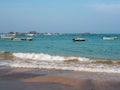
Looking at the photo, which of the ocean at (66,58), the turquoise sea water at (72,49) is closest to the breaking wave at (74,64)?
the ocean at (66,58)

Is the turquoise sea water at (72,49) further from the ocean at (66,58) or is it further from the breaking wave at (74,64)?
the breaking wave at (74,64)

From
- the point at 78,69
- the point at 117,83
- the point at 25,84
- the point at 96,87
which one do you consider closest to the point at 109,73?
the point at 78,69

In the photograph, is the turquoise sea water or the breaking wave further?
the turquoise sea water

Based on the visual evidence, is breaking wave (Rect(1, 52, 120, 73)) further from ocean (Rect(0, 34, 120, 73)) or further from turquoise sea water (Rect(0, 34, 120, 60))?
turquoise sea water (Rect(0, 34, 120, 60))

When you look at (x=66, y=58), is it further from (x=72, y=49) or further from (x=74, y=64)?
(x=72, y=49)

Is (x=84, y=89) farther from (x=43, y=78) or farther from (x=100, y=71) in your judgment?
(x=100, y=71)

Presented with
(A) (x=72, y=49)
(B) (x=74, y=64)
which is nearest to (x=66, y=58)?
(B) (x=74, y=64)

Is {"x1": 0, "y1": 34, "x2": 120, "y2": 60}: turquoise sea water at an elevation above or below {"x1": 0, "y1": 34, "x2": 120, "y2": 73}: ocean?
below

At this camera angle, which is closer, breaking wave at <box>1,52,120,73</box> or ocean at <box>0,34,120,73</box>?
breaking wave at <box>1,52,120,73</box>

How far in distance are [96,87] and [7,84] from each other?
3486 mm

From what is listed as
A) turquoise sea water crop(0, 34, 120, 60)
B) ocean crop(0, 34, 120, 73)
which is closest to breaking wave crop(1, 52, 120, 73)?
ocean crop(0, 34, 120, 73)

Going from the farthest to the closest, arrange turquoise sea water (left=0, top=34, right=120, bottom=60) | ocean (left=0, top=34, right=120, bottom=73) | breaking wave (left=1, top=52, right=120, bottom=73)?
turquoise sea water (left=0, top=34, right=120, bottom=60) < ocean (left=0, top=34, right=120, bottom=73) < breaking wave (left=1, top=52, right=120, bottom=73)

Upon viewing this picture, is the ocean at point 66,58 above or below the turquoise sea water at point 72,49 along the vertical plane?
above

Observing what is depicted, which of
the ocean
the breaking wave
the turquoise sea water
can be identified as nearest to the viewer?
the breaking wave
